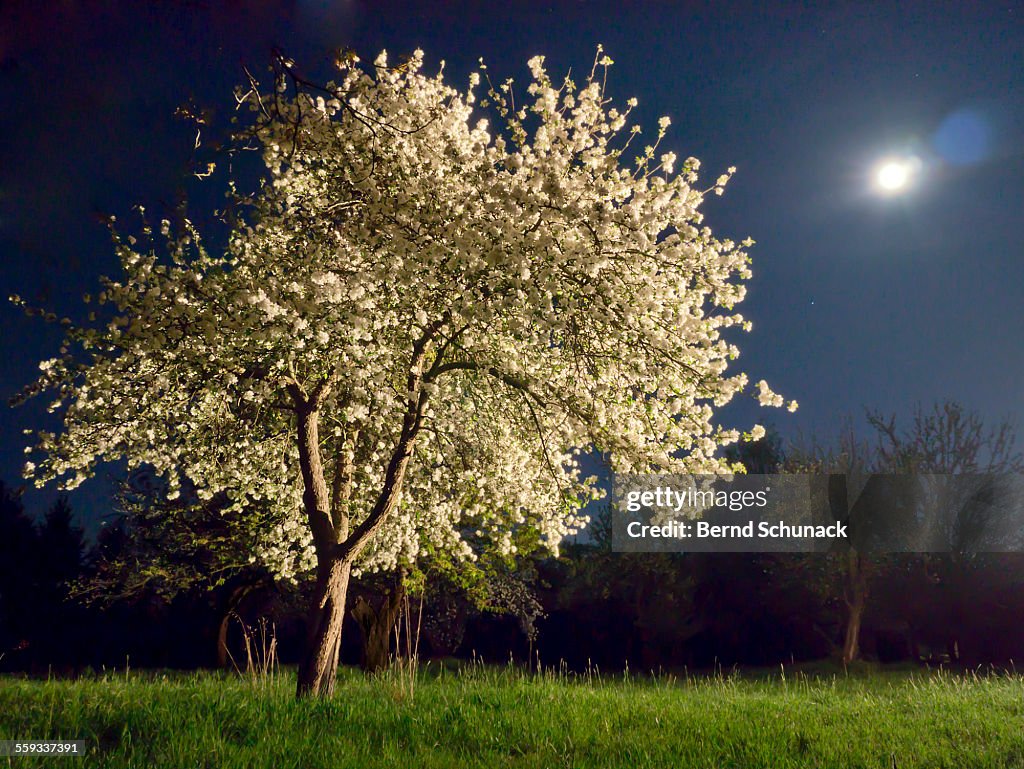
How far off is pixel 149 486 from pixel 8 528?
1116 inches

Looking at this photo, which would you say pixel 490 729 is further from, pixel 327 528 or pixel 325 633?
pixel 327 528

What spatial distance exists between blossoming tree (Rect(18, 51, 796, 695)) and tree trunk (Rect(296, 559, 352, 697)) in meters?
0.04

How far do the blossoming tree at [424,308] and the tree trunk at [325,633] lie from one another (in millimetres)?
38

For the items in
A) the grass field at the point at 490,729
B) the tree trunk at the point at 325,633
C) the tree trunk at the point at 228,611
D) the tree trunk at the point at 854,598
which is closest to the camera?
the grass field at the point at 490,729

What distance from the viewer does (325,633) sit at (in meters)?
11.7

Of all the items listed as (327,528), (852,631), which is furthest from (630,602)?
(327,528)

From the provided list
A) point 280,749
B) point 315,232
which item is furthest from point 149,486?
point 280,749

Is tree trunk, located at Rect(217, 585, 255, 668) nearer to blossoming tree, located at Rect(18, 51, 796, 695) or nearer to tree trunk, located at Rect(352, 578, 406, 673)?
tree trunk, located at Rect(352, 578, 406, 673)

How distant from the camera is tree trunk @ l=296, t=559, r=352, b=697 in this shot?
11375 mm

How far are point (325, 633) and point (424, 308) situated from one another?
5.41m

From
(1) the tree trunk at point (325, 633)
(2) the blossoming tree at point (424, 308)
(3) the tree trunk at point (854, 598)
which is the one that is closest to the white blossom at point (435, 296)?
(2) the blossoming tree at point (424, 308)

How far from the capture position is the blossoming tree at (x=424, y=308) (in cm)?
914

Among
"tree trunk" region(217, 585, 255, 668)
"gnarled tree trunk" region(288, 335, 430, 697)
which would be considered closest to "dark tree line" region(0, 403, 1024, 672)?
"tree trunk" region(217, 585, 255, 668)

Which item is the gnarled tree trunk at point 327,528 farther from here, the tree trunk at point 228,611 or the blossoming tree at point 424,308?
the tree trunk at point 228,611
